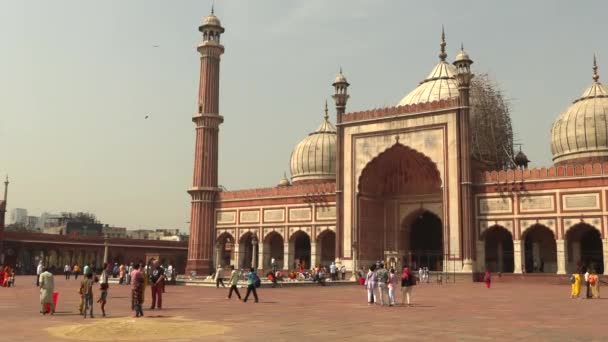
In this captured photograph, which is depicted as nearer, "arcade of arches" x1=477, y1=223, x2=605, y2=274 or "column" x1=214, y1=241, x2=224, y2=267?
"arcade of arches" x1=477, y1=223, x2=605, y2=274

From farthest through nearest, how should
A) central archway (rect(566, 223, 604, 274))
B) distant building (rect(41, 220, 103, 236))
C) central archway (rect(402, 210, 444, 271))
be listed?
distant building (rect(41, 220, 103, 236))
central archway (rect(402, 210, 444, 271))
central archway (rect(566, 223, 604, 274))

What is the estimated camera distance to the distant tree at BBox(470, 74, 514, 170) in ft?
126

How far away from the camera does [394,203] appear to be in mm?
37219

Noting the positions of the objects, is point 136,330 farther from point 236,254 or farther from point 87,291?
point 236,254

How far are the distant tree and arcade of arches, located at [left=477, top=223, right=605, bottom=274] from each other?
16.5 feet

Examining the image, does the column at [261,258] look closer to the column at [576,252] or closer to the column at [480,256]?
the column at [480,256]

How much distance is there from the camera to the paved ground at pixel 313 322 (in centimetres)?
938

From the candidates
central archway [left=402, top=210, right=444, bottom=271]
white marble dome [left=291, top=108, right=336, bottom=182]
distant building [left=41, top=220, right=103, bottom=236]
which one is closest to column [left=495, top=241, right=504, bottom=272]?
central archway [left=402, top=210, right=444, bottom=271]

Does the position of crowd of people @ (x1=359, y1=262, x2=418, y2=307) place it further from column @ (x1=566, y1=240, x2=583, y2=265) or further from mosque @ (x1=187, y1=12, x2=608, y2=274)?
column @ (x1=566, y1=240, x2=583, y2=265)

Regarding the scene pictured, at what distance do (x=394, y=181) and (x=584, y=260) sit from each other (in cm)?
1099

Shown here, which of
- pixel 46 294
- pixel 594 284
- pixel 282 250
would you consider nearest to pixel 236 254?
pixel 282 250

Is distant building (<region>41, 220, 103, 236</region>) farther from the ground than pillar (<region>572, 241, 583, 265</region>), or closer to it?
farther from the ground

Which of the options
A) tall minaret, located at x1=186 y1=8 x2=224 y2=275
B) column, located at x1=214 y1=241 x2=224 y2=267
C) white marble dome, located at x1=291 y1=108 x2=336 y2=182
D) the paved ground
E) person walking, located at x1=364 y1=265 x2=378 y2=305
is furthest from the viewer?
white marble dome, located at x1=291 y1=108 x2=336 y2=182

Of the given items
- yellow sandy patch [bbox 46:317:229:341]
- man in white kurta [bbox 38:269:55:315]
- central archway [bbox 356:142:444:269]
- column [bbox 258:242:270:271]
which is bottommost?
yellow sandy patch [bbox 46:317:229:341]
